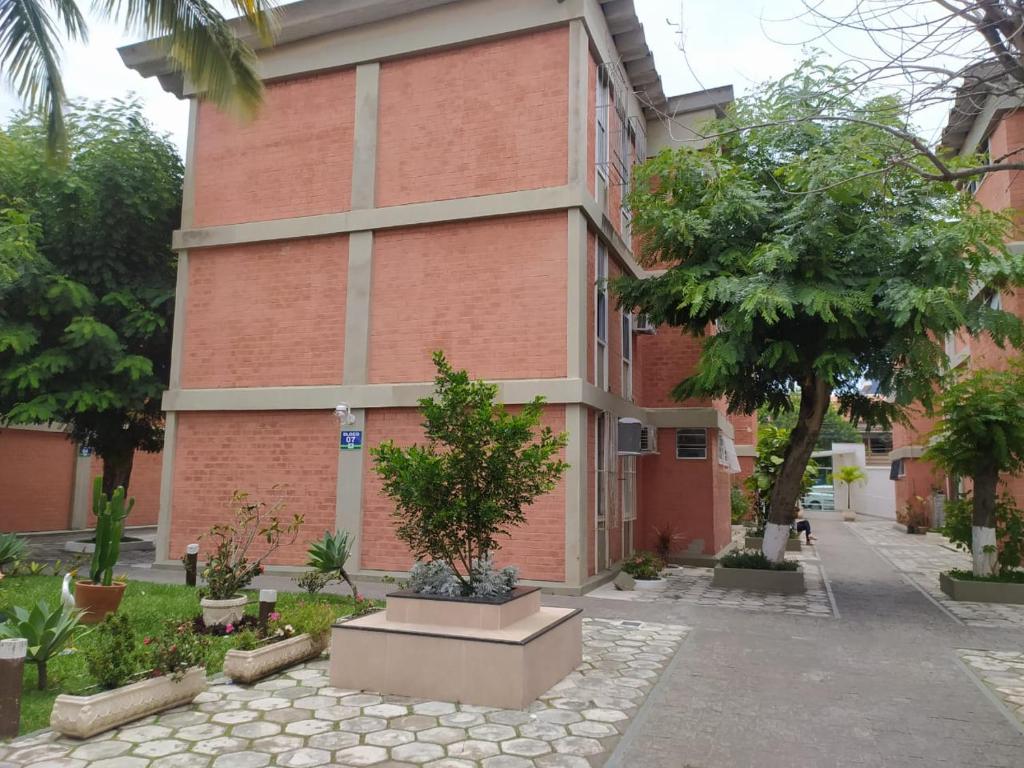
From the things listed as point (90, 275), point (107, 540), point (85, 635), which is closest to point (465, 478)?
point (107, 540)

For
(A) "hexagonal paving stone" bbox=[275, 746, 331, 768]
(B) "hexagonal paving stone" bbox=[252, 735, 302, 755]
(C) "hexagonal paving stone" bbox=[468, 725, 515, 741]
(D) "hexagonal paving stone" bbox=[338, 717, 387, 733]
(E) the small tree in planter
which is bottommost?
(A) "hexagonal paving stone" bbox=[275, 746, 331, 768]

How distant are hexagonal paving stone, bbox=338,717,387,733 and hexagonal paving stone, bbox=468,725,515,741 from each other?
2.23 ft

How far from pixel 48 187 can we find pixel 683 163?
12463 mm

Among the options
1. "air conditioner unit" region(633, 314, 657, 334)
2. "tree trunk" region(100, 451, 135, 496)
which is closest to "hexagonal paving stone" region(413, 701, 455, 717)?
"air conditioner unit" region(633, 314, 657, 334)

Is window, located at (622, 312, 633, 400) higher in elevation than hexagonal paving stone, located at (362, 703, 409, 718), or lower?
higher

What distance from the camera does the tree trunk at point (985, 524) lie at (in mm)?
11770

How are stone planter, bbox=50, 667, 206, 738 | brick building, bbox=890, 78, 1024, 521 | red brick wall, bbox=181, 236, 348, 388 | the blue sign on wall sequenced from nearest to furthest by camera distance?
stone planter, bbox=50, 667, 206, 738 < the blue sign on wall < red brick wall, bbox=181, 236, 348, 388 < brick building, bbox=890, 78, 1024, 521

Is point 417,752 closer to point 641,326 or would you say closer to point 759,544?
point 641,326

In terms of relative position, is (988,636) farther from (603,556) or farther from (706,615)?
(603,556)

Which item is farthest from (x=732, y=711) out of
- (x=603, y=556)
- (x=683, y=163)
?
(x=683, y=163)

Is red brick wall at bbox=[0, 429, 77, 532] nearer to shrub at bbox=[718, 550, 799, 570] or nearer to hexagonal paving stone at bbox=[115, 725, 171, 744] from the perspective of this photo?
shrub at bbox=[718, 550, 799, 570]

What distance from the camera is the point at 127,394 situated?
48.5ft

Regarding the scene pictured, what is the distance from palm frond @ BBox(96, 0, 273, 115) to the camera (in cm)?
898

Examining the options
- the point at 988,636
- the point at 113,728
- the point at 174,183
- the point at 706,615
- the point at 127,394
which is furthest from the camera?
the point at 174,183
